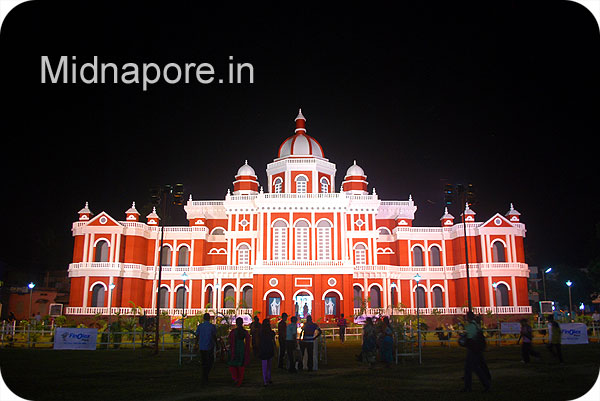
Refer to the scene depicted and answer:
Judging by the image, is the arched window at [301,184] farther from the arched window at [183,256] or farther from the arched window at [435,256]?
the arched window at [435,256]

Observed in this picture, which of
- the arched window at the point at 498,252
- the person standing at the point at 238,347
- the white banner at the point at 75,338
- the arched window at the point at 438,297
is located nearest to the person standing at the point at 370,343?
the person standing at the point at 238,347

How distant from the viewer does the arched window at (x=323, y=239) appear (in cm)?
3941

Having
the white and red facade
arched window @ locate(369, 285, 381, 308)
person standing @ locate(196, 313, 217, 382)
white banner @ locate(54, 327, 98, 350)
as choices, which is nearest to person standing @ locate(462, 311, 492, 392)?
person standing @ locate(196, 313, 217, 382)

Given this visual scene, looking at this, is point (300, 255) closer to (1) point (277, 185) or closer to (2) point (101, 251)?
(1) point (277, 185)

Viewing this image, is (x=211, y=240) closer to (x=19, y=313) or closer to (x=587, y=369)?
(x=19, y=313)

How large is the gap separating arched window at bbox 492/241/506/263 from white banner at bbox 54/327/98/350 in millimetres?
32121

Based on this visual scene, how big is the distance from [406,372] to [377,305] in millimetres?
28080

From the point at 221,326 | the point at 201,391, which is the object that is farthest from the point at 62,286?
the point at 201,391

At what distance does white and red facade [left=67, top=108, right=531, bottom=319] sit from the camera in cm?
3834

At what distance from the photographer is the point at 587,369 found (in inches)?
559

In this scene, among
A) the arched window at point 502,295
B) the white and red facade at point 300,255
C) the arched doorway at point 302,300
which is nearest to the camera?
the arched doorway at point 302,300

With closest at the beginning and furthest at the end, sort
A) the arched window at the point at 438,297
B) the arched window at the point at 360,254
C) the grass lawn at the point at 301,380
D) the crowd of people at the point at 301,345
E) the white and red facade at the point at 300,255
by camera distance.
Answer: the grass lawn at the point at 301,380
the crowd of people at the point at 301,345
the white and red facade at the point at 300,255
the arched window at the point at 360,254
the arched window at the point at 438,297

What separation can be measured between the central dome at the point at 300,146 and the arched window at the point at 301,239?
7.48 metres

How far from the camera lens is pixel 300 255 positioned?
3944 centimetres
